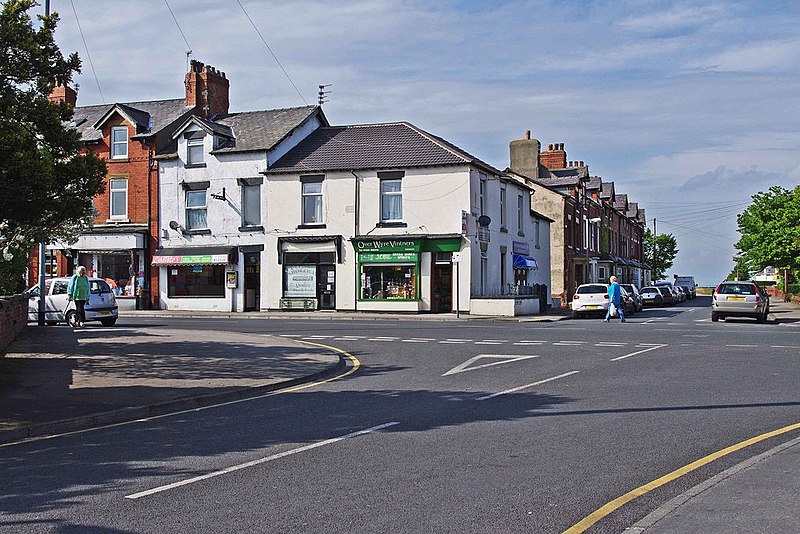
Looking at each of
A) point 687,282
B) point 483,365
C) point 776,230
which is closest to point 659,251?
point 687,282

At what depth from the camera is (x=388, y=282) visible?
39.3 meters

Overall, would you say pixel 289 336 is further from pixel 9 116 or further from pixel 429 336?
pixel 9 116

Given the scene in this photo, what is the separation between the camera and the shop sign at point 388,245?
38.5m

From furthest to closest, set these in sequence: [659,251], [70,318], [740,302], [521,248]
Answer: [659,251], [521,248], [740,302], [70,318]

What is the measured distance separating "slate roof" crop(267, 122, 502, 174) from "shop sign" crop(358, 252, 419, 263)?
12.9ft

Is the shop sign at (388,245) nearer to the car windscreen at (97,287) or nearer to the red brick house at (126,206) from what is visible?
the red brick house at (126,206)

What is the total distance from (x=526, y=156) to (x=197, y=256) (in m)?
26.7

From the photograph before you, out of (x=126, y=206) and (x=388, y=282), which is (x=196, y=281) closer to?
A: (x=126, y=206)

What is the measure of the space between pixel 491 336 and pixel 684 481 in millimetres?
16935

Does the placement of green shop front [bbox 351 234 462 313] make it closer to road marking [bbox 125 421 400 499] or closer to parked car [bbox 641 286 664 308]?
parked car [bbox 641 286 664 308]

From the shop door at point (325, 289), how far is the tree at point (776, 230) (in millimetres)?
24708

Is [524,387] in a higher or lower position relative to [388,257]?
lower

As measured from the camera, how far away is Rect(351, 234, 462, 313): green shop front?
3841cm

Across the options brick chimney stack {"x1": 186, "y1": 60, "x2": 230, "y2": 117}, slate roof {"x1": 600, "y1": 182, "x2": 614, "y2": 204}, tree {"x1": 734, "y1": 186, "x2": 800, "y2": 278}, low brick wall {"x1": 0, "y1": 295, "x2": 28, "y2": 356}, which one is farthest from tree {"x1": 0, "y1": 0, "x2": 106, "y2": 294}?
slate roof {"x1": 600, "y1": 182, "x2": 614, "y2": 204}
